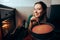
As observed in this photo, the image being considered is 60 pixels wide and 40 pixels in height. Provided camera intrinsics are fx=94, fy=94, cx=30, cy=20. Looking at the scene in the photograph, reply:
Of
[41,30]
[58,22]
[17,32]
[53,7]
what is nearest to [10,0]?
[17,32]

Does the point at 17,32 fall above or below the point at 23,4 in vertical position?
below

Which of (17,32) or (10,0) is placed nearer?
(17,32)

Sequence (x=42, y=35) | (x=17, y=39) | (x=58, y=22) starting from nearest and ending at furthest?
(x=42, y=35), (x=17, y=39), (x=58, y=22)

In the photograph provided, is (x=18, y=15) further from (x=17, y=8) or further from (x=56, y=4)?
(x=56, y=4)

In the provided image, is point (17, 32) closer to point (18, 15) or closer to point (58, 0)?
point (18, 15)

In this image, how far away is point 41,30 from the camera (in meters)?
0.46

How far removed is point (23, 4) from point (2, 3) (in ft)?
0.84

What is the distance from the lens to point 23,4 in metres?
1.12

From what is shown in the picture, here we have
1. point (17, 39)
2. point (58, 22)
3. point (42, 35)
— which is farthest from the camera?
point (58, 22)

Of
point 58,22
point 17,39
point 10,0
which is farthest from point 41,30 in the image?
point 10,0

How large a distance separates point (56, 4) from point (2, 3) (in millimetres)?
641

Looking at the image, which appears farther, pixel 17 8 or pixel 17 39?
pixel 17 8

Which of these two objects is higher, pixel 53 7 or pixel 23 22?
pixel 53 7

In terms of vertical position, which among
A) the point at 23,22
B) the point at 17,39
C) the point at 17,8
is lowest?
the point at 17,39
